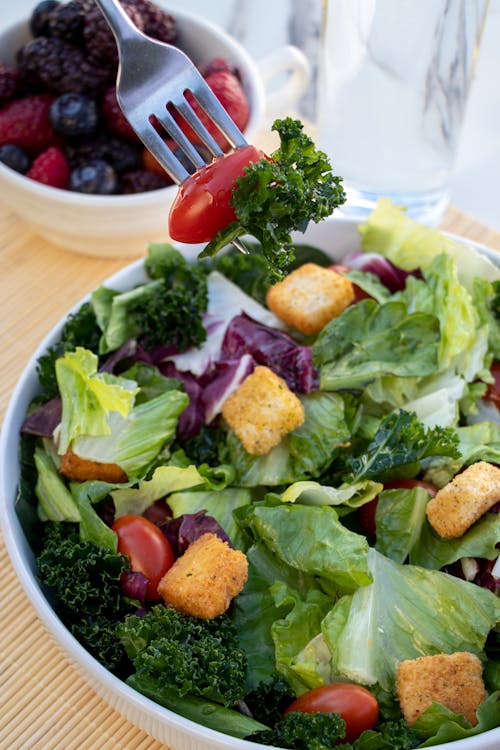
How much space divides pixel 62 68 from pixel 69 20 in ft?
0.59

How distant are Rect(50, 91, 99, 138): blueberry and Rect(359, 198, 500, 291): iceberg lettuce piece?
0.99m

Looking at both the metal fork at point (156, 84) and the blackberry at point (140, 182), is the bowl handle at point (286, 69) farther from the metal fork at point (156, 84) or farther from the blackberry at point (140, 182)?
the metal fork at point (156, 84)

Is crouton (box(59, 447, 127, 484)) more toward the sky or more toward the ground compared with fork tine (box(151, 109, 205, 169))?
more toward the ground

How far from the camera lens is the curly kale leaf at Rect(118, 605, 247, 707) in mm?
1791

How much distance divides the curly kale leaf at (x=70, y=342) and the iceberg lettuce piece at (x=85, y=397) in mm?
63

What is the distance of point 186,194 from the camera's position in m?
1.88

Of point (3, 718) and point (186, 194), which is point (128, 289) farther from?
point (3, 718)

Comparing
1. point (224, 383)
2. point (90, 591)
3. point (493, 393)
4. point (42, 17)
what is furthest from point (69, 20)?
point (90, 591)

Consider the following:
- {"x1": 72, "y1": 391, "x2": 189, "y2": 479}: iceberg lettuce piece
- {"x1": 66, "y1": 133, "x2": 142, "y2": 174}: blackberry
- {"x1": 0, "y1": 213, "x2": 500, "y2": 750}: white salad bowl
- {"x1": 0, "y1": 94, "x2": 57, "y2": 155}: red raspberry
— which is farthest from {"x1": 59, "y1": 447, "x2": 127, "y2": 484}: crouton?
{"x1": 0, "y1": 94, "x2": 57, "y2": 155}: red raspberry

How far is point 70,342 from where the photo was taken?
96.6 inches

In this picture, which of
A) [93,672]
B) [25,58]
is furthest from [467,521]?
[25,58]

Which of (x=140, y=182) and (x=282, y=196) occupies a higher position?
(x=282, y=196)

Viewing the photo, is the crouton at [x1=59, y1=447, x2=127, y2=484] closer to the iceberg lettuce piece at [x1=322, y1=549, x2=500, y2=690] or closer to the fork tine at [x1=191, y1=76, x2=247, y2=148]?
the iceberg lettuce piece at [x1=322, y1=549, x2=500, y2=690]

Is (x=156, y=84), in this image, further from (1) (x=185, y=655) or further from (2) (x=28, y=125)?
(1) (x=185, y=655)
